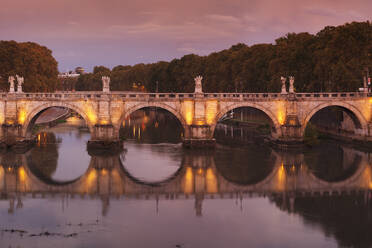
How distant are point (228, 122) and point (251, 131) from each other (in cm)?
1719

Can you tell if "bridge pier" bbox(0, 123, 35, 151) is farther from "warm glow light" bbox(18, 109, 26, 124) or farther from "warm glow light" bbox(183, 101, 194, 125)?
"warm glow light" bbox(183, 101, 194, 125)

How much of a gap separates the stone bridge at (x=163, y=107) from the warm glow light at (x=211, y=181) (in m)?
12.0

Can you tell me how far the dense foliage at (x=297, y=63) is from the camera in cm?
6562

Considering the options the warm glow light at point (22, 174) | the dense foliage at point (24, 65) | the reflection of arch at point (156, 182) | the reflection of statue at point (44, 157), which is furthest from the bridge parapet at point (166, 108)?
the dense foliage at point (24, 65)

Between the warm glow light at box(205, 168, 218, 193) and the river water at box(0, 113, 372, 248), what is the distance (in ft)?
0.32

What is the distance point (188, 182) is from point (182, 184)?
0.87m

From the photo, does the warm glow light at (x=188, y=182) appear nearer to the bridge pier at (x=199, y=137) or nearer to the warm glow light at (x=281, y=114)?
the bridge pier at (x=199, y=137)

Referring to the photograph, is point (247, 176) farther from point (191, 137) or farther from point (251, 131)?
point (251, 131)

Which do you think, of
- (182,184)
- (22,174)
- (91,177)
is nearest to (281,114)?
(182,184)

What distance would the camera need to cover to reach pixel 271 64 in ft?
274

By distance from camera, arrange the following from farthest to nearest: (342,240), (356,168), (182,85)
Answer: (182,85) → (356,168) → (342,240)

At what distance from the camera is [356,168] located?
49188 millimetres

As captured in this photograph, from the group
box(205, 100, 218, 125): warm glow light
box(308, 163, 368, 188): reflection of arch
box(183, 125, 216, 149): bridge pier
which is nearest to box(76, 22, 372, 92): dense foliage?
box(205, 100, 218, 125): warm glow light

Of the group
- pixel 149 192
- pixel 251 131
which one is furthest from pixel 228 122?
pixel 149 192
